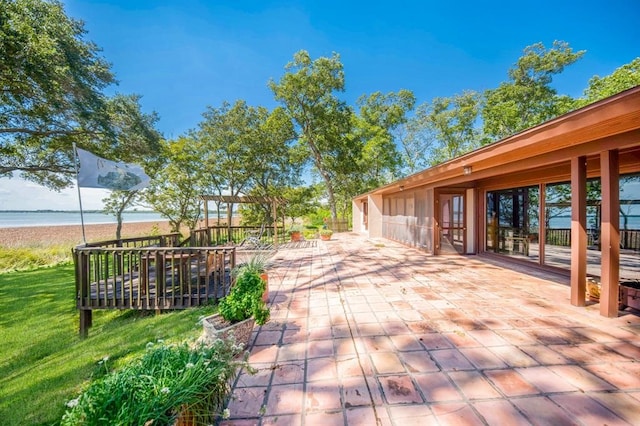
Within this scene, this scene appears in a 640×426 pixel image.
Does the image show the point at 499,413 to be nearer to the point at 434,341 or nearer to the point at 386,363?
the point at 386,363

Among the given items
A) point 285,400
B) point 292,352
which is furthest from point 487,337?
point 285,400

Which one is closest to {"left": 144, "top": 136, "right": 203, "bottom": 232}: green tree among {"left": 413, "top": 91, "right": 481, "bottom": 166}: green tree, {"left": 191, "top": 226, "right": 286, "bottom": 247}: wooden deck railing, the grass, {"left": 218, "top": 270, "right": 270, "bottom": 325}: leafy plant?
{"left": 191, "top": 226, "right": 286, "bottom": 247}: wooden deck railing

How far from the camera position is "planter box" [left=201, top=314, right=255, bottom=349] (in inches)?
90.5

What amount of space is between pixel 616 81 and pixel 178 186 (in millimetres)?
20573

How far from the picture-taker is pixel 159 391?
3.73ft

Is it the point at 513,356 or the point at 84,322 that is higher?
the point at 513,356

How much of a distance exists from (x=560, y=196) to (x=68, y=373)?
8634 millimetres

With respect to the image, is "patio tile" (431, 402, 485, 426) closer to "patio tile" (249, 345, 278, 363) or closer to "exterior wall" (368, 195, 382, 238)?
"patio tile" (249, 345, 278, 363)

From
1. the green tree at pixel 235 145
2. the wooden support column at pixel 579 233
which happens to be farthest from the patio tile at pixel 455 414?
the green tree at pixel 235 145

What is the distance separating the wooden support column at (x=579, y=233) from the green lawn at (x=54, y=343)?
5.05m

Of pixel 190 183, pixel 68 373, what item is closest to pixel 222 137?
pixel 190 183

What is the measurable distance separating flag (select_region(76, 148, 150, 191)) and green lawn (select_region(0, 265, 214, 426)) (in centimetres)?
239

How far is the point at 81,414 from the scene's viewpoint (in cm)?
103

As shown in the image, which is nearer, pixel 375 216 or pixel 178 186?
pixel 375 216
